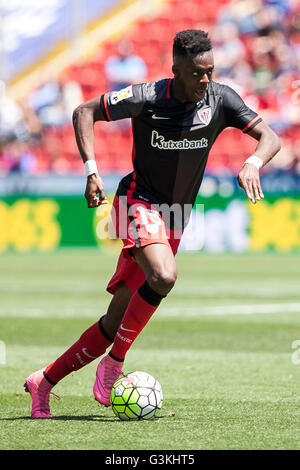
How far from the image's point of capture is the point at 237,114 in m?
5.86

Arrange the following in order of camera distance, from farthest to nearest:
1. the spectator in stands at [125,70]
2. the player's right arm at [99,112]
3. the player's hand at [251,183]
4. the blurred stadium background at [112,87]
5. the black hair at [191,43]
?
the spectator in stands at [125,70]
the blurred stadium background at [112,87]
the player's right arm at [99,112]
the black hair at [191,43]
the player's hand at [251,183]

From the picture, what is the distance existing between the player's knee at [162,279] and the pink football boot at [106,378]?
1.99ft

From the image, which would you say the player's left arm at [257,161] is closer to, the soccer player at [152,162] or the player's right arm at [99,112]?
the soccer player at [152,162]

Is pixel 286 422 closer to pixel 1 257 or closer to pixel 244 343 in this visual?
pixel 244 343

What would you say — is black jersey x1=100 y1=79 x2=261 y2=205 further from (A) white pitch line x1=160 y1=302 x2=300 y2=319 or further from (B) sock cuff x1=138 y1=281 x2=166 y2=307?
(A) white pitch line x1=160 y1=302 x2=300 y2=319

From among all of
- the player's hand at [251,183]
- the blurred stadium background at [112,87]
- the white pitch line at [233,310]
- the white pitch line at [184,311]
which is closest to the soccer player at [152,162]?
the player's hand at [251,183]

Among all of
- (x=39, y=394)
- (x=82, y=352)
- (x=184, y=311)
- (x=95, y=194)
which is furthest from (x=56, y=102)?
(x=95, y=194)

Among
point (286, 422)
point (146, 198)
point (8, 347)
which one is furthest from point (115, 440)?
point (8, 347)

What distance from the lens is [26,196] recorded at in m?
21.9

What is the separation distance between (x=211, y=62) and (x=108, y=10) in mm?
24440

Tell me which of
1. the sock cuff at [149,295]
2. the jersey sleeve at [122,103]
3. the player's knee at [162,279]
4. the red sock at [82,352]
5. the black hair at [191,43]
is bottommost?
the red sock at [82,352]

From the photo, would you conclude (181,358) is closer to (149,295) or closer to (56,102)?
(149,295)

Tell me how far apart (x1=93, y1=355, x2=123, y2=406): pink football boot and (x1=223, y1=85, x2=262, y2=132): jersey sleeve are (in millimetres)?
1634

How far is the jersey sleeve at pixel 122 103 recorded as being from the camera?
18.6 feet
